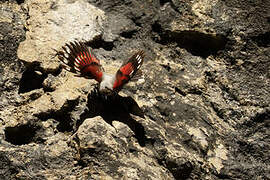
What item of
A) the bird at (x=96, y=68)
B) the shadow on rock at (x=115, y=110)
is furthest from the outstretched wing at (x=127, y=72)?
the shadow on rock at (x=115, y=110)

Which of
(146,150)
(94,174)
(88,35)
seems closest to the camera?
(94,174)

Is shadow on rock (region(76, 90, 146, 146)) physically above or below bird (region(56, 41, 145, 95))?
below

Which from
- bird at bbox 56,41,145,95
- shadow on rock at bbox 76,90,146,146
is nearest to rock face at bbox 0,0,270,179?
shadow on rock at bbox 76,90,146,146

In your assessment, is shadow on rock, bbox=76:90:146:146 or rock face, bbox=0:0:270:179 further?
shadow on rock, bbox=76:90:146:146

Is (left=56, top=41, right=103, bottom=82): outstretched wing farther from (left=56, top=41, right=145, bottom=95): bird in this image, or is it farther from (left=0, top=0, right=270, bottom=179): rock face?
(left=0, top=0, right=270, bottom=179): rock face

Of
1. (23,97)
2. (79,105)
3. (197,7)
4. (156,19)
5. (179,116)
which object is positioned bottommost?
(23,97)

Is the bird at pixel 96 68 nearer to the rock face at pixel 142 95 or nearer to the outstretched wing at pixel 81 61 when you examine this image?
the outstretched wing at pixel 81 61

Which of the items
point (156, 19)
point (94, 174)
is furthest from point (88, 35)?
point (94, 174)

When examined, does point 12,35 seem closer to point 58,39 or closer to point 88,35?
point 58,39
